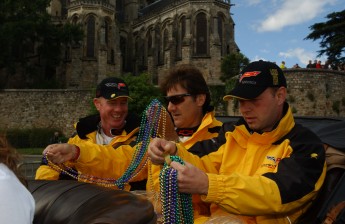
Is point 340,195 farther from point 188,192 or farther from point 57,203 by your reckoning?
point 57,203

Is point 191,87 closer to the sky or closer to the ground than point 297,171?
closer to the sky

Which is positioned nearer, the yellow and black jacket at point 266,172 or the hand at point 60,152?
the yellow and black jacket at point 266,172

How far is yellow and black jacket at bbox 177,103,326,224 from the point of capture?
2.22 meters

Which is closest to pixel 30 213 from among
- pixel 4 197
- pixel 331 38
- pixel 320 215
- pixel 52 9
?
pixel 4 197

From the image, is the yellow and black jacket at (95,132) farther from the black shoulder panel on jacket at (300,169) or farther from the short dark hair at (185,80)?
the black shoulder panel on jacket at (300,169)

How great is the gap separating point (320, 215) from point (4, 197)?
6.26 ft

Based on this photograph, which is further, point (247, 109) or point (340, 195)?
point (247, 109)

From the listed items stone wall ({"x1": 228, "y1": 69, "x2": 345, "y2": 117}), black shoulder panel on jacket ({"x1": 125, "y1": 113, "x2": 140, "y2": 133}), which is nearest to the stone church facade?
stone wall ({"x1": 228, "y1": 69, "x2": 345, "y2": 117})

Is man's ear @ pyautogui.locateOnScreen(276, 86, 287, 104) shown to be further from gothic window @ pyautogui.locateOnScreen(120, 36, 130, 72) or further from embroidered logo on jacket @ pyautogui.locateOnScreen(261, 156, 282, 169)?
gothic window @ pyautogui.locateOnScreen(120, 36, 130, 72)

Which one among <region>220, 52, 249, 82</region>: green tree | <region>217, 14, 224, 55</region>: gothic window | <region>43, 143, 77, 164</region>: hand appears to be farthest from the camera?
<region>217, 14, 224, 55</region>: gothic window

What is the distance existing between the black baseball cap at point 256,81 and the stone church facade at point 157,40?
3059 cm

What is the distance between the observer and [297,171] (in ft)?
7.91

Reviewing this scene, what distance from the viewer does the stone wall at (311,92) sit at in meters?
24.3

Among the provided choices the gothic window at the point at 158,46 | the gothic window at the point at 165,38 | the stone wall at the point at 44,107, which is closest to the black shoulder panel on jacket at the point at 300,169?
the stone wall at the point at 44,107
